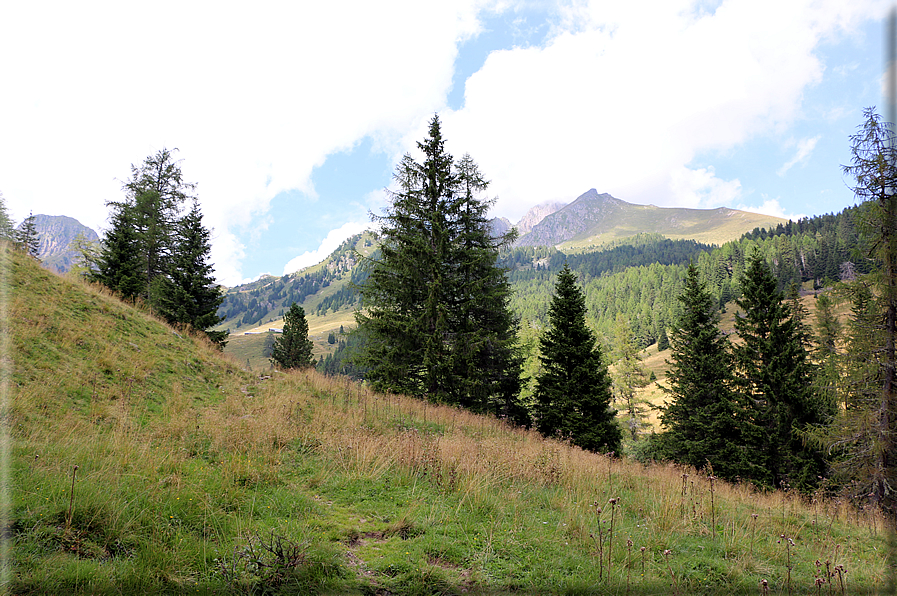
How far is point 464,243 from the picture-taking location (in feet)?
57.9

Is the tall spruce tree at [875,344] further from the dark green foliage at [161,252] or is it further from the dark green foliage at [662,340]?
the dark green foliage at [662,340]

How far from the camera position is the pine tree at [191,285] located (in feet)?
83.1

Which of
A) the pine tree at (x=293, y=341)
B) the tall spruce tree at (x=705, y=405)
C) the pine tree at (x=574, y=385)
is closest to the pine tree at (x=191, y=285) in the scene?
the pine tree at (x=293, y=341)

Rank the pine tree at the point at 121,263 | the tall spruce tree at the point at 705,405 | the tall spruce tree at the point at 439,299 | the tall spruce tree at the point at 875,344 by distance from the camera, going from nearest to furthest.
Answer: the tall spruce tree at the point at 875,344 < the tall spruce tree at the point at 439,299 < the tall spruce tree at the point at 705,405 < the pine tree at the point at 121,263

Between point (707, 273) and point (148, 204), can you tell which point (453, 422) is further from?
point (707, 273)

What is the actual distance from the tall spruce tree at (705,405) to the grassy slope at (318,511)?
12.9m

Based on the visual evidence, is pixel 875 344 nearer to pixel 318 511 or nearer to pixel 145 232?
pixel 318 511

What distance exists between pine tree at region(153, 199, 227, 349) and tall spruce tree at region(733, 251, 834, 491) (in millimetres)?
33027

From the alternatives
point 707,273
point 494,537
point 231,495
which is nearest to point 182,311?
point 231,495

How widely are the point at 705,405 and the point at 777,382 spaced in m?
3.95

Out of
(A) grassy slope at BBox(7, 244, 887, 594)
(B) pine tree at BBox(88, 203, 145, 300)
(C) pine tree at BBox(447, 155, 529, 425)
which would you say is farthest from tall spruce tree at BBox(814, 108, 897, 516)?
(B) pine tree at BBox(88, 203, 145, 300)

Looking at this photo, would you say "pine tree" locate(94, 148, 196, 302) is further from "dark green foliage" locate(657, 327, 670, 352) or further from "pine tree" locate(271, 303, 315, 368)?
"dark green foliage" locate(657, 327, 670, 352)

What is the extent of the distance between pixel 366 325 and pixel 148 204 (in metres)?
22.8

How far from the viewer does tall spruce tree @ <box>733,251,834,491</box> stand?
61.1ft
